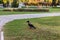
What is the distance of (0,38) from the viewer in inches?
397

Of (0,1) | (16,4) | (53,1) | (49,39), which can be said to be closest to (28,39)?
(49,39)

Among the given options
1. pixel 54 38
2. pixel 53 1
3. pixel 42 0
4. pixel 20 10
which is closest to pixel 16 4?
pixel 20 10

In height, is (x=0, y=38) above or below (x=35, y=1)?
above

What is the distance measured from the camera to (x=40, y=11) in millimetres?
31625

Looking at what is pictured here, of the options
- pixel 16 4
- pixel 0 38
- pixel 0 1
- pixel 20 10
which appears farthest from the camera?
pixel 0 1

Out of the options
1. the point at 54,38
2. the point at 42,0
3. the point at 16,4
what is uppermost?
the point at 54,38

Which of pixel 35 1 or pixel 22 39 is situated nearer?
pixel 22 39

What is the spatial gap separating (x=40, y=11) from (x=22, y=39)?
2161 centimetres

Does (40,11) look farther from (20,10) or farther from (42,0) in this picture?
(42,0)

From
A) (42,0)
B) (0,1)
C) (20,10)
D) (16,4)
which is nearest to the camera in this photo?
(20,10)

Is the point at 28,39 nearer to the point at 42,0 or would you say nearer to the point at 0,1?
the point at 0,1

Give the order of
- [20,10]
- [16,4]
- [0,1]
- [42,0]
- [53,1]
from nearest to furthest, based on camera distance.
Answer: [20,10] → [16,4] → [53,1] → [0,1] → [42,0]

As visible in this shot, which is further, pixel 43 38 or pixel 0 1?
pixel 0 1

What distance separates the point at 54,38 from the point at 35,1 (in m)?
40.3
